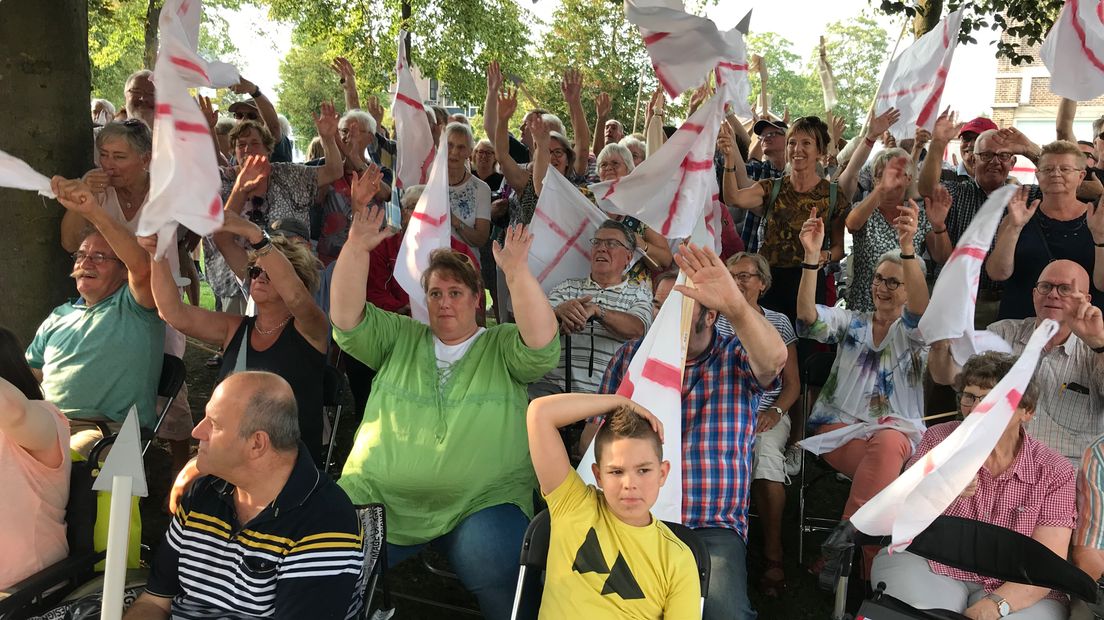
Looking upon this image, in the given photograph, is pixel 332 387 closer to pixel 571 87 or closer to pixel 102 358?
pixel 102 358

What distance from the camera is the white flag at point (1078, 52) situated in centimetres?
450

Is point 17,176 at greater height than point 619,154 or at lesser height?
lesser

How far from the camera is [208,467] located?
2643 millimetres

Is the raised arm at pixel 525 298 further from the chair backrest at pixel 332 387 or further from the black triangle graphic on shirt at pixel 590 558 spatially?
the chair backrest at pixel 332 387

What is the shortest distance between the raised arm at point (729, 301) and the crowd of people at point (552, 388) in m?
0.01

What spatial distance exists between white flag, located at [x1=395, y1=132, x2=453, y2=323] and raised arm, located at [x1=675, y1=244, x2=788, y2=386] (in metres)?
1.56

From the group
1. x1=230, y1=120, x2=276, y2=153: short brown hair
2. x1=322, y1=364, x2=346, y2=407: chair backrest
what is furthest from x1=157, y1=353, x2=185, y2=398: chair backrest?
x1=230, y1=120, x2=276, y2=153: short brown hair

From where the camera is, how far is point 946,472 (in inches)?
110

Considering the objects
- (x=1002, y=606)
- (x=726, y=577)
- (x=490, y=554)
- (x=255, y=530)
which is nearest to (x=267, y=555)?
(x=255, y=530)

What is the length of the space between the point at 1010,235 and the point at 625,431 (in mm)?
2920

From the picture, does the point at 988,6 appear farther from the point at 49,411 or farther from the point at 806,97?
the point at 806,97

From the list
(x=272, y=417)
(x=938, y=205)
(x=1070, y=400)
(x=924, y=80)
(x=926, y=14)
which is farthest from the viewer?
(x=926, y=14)

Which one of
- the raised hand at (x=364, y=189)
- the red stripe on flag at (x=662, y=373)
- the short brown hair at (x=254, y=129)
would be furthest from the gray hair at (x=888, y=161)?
the short brown hair at (x=254, y=129)

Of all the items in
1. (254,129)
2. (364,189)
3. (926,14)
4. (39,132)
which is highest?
(926,14)
